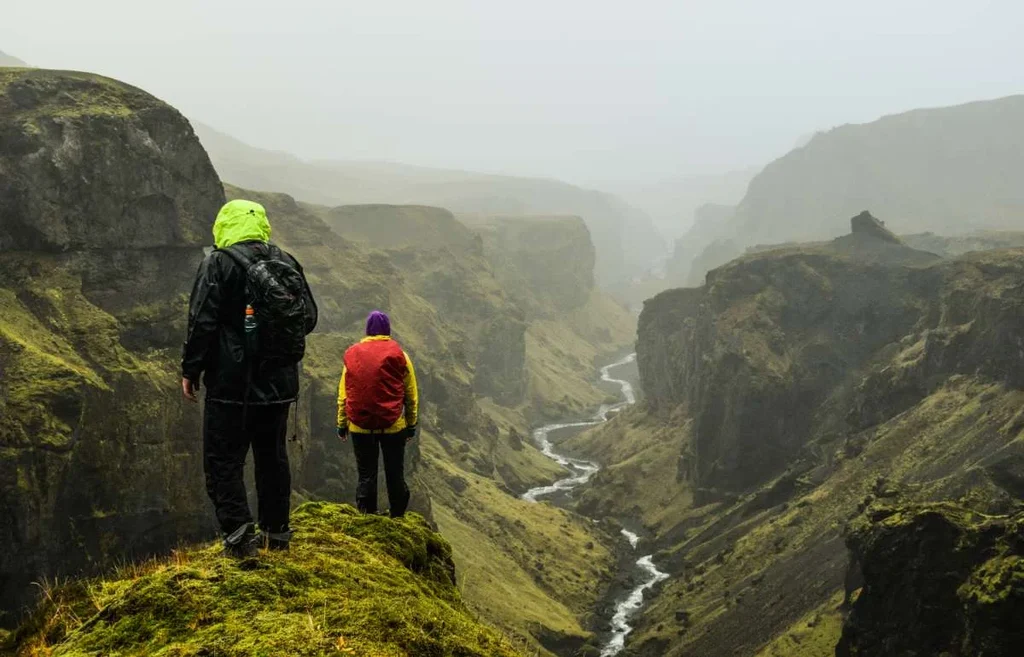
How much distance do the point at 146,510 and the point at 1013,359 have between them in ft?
224

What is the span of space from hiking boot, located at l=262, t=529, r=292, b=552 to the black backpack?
6.86 feet

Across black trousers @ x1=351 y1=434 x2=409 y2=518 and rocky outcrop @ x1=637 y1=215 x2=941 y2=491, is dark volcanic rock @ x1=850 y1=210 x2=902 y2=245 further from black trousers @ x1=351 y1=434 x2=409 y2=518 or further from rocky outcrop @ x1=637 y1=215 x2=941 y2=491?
black trousers @ x1=351 y1=434 x2=409 y2=518

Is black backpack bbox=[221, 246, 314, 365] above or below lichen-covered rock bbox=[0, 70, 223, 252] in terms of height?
below

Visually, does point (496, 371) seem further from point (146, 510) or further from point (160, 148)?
point (146, 510)

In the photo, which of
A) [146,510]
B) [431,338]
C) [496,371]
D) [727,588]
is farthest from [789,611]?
[496,371]

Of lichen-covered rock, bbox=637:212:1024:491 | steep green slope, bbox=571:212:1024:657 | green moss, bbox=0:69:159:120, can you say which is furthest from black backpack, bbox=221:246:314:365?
lichen-covered rock, bbox=637:212:1024:491

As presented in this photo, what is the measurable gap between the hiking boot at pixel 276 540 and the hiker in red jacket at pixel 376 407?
3024 mm

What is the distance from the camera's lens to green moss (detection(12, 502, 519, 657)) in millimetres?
6633

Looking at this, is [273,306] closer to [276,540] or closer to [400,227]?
[276,540]

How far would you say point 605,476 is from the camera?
112m

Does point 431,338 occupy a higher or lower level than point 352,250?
lower

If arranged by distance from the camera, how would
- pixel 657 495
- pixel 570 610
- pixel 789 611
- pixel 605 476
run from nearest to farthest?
pixel 789 611, pixel 570 610, pixel 657 495, pixel 605 476

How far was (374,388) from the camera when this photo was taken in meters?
12.3

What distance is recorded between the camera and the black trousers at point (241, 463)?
8.94 m
